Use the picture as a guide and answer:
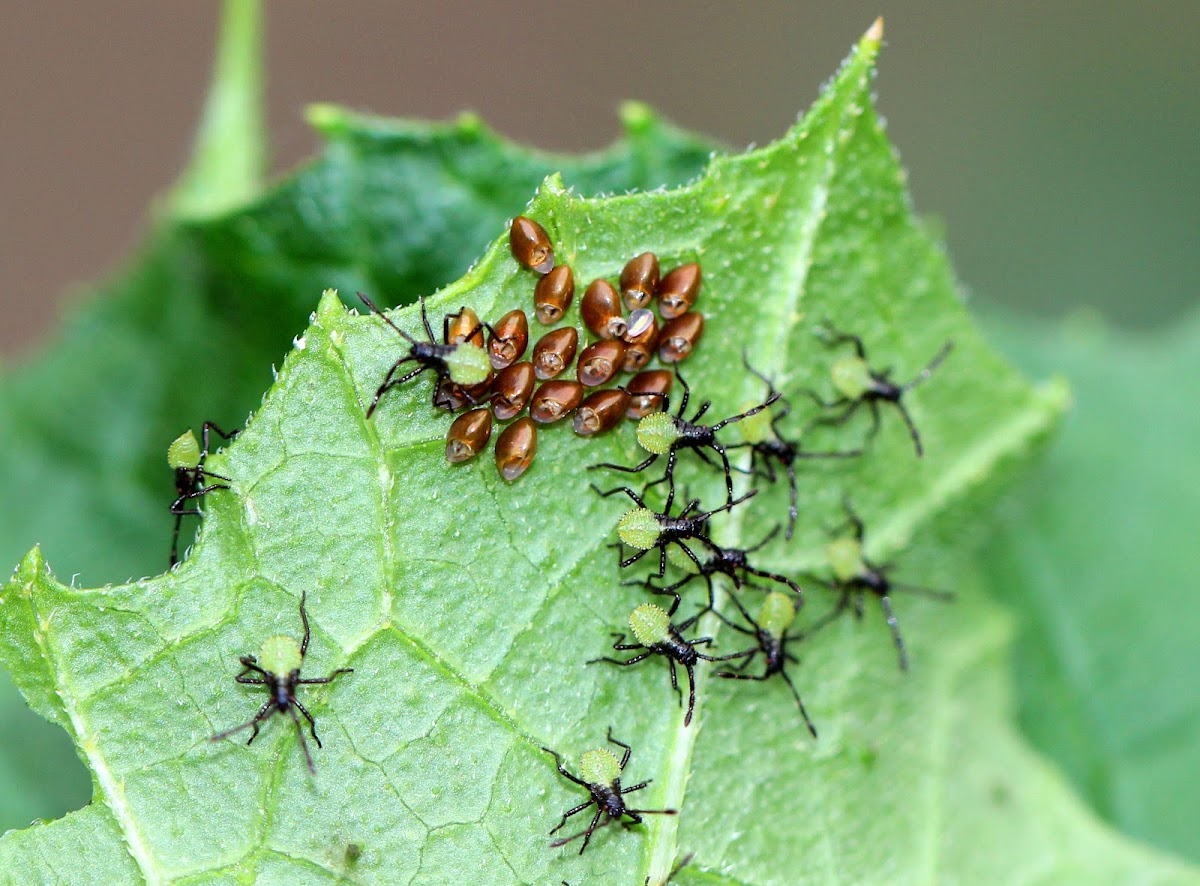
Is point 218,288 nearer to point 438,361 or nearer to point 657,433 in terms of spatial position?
point 438,361

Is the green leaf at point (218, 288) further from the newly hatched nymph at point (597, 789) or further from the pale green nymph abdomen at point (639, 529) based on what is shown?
the newly hatched nymph at point (597, 789)

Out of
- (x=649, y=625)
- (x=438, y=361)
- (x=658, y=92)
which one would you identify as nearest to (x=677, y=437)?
(x=649, y=625)

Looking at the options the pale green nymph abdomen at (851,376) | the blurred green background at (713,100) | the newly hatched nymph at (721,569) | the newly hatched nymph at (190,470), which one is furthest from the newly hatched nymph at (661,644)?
the blurred green background at (713,100)

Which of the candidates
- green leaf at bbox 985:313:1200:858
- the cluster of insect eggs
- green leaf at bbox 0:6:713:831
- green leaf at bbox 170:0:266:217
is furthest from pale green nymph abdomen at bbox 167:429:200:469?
green leaf at bbox 985:313:1200:858

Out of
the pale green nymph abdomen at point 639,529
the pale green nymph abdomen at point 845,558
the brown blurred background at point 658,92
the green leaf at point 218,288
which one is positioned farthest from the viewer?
the brown blurred background at point 658,92

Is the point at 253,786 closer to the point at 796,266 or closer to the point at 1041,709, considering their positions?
the point at 796,266

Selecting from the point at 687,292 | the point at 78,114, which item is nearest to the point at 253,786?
the point at 687,292

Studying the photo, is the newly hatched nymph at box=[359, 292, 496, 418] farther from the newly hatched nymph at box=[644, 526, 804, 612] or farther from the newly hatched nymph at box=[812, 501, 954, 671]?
the newly hatched nymph at box=[812, 501, 954, 671]
